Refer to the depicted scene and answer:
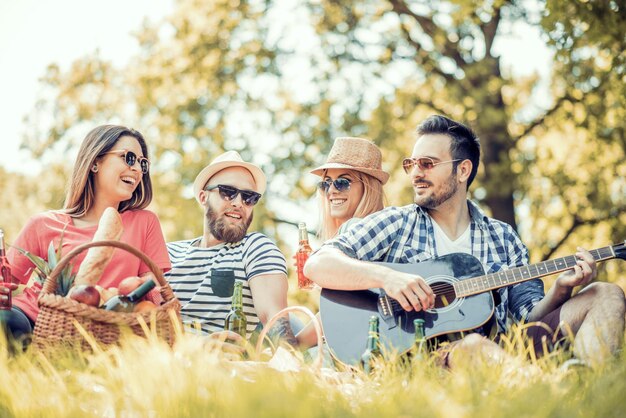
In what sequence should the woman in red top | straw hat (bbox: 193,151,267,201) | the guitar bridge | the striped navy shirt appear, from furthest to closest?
straw hat (bbox: 193,151,267,201) → the striped navy shirt → the woman in red top → the guitar bridge

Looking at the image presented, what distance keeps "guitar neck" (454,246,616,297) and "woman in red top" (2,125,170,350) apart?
1.74 meters

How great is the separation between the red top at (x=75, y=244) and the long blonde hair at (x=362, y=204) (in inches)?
53.2

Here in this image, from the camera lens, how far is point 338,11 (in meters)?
14.9

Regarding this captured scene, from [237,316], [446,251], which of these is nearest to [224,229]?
[237,316]

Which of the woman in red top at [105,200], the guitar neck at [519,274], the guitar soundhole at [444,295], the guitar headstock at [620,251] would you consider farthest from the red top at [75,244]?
the guitar headstock at [620,251]

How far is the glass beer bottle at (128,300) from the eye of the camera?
334 cm

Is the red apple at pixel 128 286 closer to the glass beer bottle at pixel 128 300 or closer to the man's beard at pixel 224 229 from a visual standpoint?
the glass beer bottle at pixel 128 300

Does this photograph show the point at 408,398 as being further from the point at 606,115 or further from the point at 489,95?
the point at 606,115

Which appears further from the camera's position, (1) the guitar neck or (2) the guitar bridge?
(2) the guitar bridge

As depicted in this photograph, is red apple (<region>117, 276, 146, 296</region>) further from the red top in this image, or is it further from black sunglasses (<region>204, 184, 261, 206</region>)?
black sunglasses (<region>204, 184, 261, 206</region>)

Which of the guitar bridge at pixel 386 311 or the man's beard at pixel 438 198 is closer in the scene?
the guitar bridge at pixel 386 311

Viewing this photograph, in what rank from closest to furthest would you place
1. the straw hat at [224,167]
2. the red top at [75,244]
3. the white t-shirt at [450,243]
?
the red top at [75,244] < the white t-shirt at [450,243] < the straw hat at [224,167]

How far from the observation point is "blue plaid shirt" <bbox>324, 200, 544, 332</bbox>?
443 cm

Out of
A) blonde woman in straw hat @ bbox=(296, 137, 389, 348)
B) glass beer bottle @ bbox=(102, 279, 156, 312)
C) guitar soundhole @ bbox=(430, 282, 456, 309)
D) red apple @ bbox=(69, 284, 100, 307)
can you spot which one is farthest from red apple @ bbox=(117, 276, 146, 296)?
blonde woman in straw hat @ bbox=(296, 137, 389, 348)
